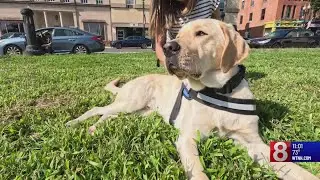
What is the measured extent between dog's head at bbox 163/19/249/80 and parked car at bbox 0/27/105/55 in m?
12.6

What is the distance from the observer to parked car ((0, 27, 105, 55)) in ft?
44.4

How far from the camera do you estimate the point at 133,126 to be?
2600 mm

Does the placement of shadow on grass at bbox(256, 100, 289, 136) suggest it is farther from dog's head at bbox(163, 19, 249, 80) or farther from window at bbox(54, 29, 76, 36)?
window at bbox(54, 29, 76, 36)

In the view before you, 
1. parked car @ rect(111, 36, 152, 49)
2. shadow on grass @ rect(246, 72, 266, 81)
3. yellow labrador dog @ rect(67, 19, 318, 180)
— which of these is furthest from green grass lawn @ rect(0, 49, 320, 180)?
parked car @ rect(111, 36, 152, 49)

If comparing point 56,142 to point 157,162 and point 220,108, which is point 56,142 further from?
point 220,108

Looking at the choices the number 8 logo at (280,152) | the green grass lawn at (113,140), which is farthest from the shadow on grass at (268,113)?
the number 8 logo at (280,152)

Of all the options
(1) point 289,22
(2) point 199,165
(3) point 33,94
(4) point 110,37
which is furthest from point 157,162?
(1) point 289,22

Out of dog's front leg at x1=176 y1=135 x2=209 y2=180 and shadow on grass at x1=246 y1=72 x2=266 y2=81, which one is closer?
dog's front leg at x1=176 y1=135 x2=209 y2=180

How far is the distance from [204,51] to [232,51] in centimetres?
24

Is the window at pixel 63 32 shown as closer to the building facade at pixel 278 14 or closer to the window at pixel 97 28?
the window at pixel 97 28

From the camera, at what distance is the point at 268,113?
290 centimetres

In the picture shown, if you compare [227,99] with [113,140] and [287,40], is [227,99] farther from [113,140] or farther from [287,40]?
[287,40]

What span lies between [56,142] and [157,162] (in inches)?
37.0

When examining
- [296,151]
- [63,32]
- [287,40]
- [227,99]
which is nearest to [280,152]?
[296,151]
